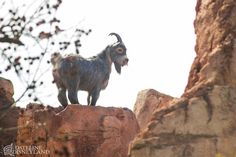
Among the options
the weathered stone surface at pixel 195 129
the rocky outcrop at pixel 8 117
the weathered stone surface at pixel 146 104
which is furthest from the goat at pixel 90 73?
the weathered stone surface at pixel 195 129

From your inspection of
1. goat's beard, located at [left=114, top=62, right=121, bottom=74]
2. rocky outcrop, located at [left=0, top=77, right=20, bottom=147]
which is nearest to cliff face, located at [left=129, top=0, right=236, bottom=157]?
goat's beard, located at [left=114, top=62, right=121, bottom=74]

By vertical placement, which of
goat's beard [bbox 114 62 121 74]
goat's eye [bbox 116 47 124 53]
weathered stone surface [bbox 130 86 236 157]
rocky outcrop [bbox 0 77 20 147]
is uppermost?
goat's eye [bbox 116 47 124 53]

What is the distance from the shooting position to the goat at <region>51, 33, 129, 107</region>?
17.4 meters

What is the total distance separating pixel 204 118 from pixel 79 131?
214 inches

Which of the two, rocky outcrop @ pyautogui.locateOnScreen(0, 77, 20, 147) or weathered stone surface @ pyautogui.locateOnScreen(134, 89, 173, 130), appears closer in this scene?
rocky outcrop @ pyautogui.locateOnScreen(0, 77, 20, 147)

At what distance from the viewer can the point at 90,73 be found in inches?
706

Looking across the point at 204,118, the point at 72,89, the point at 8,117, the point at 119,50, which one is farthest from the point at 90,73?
the point at 204,118

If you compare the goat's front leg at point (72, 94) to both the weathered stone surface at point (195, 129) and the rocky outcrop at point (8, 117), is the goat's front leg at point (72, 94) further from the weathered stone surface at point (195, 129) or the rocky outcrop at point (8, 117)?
Answer: the weathered stone surface at point (195, 129)

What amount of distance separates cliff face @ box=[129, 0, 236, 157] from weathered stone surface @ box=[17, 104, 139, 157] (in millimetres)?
4603

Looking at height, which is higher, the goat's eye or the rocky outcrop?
the goat's eye

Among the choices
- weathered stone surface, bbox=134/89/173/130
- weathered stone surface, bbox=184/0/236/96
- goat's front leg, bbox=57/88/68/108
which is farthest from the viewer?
weathered stone surface, bbox=134/89/173/130

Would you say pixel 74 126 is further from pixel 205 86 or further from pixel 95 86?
pixel 205 86

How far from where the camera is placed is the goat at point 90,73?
17359mm

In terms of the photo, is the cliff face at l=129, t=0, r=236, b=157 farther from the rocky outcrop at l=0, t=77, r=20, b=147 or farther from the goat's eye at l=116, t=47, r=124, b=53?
the rocky outcrop at l=0, t=77, r=20, b=147
